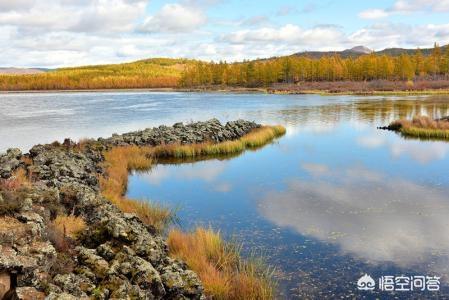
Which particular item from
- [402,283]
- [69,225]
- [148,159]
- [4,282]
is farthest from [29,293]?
[148,159]

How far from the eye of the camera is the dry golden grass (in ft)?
39.6

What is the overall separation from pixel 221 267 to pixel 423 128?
38644 millimetres

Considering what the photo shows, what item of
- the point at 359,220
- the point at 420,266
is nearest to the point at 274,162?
the point at 359,220

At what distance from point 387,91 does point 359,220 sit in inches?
4709

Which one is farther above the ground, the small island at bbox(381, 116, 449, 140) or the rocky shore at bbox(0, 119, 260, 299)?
the rocky shore at bbox(0, 119, 260, 299)

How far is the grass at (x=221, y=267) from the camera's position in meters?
11.4

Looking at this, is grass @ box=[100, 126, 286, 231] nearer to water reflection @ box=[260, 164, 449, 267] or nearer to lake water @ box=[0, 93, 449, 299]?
lake water @ box=[0, 93, 449, 299]

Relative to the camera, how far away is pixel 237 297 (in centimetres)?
1128

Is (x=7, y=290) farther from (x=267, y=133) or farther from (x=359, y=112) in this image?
(x=359, y=112)

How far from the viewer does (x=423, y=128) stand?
150ft

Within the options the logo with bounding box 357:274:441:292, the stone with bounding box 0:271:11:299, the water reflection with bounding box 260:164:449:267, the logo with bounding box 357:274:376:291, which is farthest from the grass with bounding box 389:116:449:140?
the stone with bounding box 0:271:11:299

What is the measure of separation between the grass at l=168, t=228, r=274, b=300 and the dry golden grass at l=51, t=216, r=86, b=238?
2.78 metres

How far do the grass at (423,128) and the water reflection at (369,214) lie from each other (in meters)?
20.4

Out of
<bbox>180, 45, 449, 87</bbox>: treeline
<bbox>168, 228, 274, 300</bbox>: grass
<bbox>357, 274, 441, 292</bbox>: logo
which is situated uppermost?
<bbox>180, 45, 449, 87</bbox>: treeline
